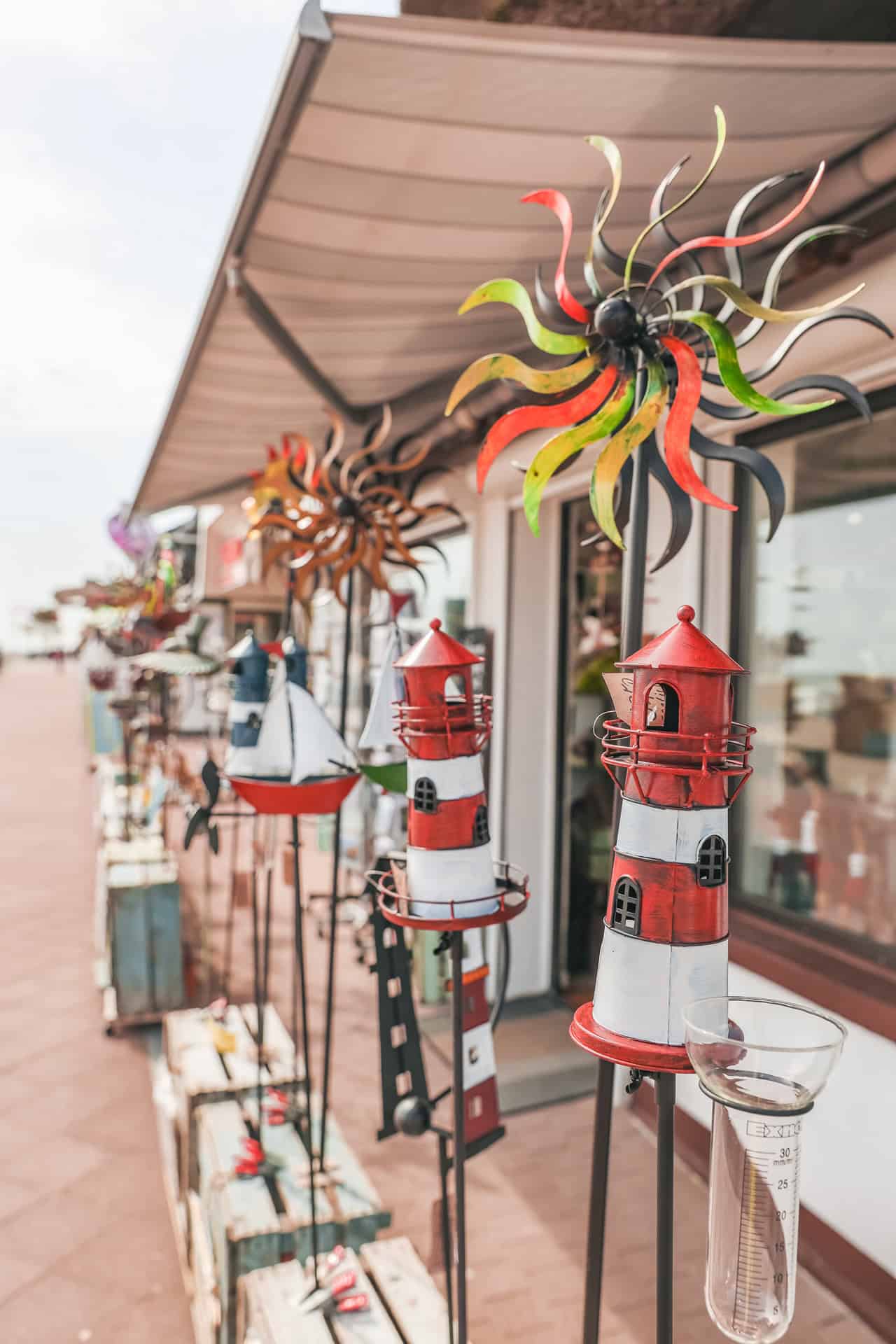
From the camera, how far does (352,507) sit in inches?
81.4

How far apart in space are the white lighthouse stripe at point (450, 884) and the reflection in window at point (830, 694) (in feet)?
6.25

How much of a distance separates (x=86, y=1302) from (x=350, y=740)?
3824mm

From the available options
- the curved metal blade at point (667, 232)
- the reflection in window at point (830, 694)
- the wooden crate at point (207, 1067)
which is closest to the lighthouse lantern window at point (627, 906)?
the curved metal blade at point (667, 232)

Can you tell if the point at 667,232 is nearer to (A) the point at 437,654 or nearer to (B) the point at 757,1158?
(A) the point at 437,654

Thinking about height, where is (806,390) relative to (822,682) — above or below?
above

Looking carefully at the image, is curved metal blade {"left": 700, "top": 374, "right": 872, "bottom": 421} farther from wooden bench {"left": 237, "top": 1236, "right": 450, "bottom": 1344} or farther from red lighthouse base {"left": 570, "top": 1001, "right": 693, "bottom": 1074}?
wooden bench {"left": 237, "top": 1236, "right": 450, "bottom": 1344}

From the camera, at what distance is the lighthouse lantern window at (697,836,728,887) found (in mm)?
917

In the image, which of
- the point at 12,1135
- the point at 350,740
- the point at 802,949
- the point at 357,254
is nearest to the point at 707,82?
the point at 357,254

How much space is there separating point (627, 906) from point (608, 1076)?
0.27 m

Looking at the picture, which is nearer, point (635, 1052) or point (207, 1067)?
point (635, 1052)

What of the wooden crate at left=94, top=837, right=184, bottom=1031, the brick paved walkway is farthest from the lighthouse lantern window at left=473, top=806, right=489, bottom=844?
the wooden crate at left=94, top=837, right=184, bottom=1031

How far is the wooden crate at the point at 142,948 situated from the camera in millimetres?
3969

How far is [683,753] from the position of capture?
89 centimetres

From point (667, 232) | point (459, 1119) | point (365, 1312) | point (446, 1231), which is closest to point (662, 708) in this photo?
point (667, 232)
